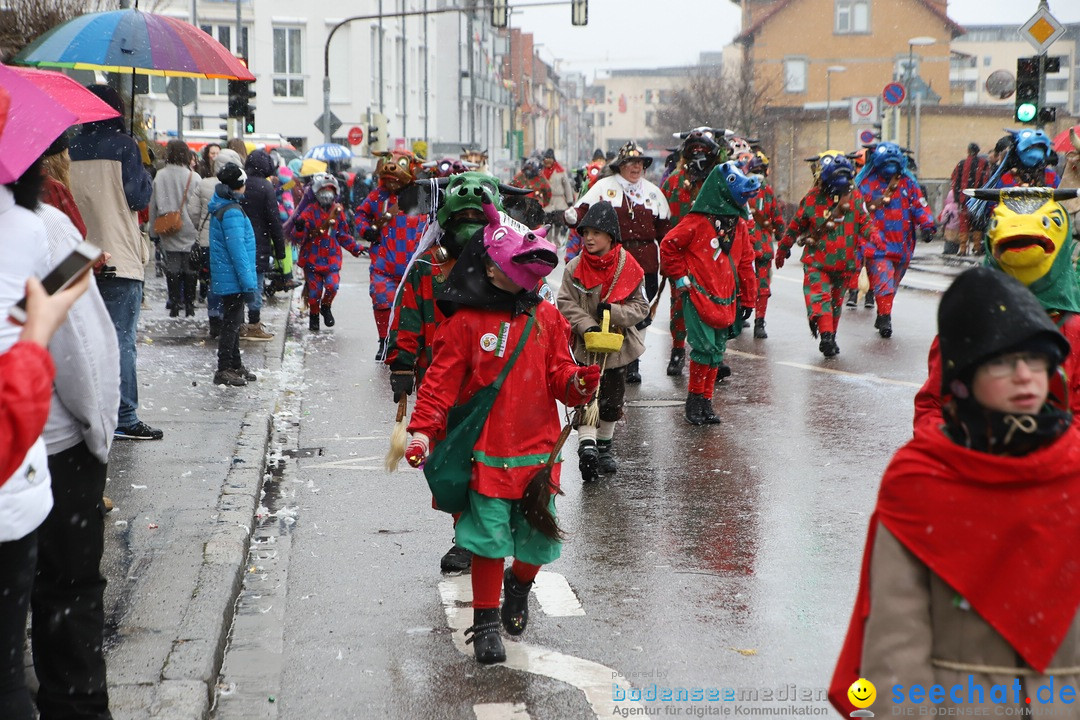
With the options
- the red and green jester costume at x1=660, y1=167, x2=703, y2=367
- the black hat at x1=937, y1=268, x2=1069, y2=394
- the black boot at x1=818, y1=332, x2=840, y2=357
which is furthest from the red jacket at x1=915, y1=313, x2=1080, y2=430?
the black boot at x1=818, y1=332, x2=840, y2=357

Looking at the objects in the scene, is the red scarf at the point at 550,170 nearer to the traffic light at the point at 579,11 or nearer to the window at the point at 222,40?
the traffic light at the point at 579,11

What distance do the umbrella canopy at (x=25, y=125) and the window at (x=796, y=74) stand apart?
64.9 m

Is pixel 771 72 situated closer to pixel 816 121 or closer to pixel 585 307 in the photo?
pixel 816 121

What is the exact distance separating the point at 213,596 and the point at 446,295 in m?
1.55

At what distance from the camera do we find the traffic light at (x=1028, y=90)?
1834 cm

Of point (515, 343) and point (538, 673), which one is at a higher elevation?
point (515, 343)

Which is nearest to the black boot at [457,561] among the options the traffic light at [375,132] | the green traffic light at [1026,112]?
the green traffic light at [1026,112]

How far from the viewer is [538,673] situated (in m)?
4.97

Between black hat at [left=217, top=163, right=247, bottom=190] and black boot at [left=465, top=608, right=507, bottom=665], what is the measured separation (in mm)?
7157

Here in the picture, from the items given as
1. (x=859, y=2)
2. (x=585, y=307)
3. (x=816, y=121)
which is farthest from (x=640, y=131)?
(x=585, y=307)

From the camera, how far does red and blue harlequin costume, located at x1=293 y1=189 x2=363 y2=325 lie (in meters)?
15.2

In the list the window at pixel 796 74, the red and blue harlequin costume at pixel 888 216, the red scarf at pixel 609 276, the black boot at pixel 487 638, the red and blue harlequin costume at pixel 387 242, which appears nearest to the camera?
the black boot at pixel 487 638

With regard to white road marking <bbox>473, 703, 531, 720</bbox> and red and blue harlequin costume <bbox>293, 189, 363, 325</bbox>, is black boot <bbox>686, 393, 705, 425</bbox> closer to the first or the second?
white road marking <bbox>473, 703, 531, 720</bbox>

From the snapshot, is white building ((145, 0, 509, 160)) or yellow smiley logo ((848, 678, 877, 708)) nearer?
yellow smiley logo ((848, 678, 877, 708))
